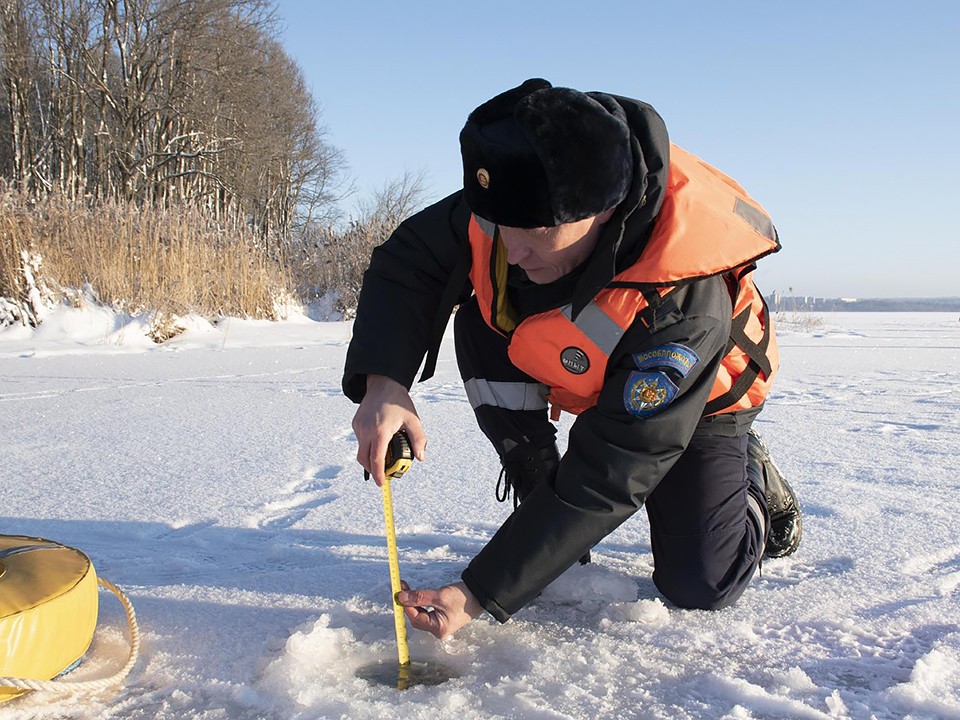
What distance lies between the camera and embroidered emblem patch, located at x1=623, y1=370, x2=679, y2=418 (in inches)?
43.7

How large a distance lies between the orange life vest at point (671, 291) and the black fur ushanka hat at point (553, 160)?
0.45ft

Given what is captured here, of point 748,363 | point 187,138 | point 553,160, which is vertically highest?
point 187,138

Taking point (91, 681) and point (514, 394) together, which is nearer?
point (91, 681)

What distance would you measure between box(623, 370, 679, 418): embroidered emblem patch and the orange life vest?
9 centimetres

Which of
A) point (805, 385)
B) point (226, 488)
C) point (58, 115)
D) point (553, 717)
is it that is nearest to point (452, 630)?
point (553, 717)

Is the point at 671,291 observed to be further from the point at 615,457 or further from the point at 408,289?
the point at 408,289

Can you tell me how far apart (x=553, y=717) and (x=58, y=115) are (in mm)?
17785

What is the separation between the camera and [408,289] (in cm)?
150

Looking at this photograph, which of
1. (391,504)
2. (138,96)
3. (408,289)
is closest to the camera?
(391,504)

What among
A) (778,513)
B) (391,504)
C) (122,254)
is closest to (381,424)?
(391,504)

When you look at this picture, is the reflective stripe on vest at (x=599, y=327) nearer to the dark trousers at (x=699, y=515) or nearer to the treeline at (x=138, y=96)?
the dark trousers at (x=699, y=515)

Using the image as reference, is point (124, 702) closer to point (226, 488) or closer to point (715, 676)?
point (715, 676)

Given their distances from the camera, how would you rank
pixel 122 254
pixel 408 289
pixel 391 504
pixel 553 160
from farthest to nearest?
pixel 122 254
pixel 408 289
pixel 391 504
pixel 553 160

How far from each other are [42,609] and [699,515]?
42.2 inches
